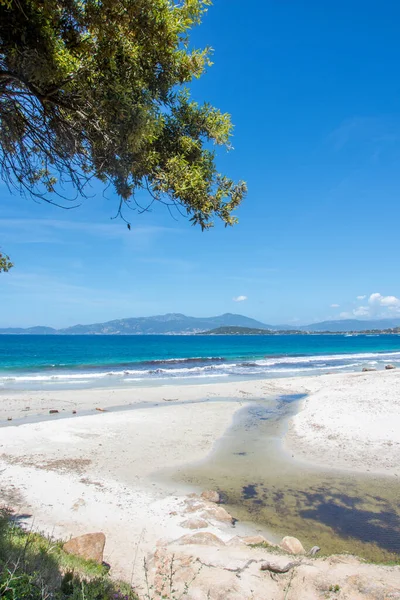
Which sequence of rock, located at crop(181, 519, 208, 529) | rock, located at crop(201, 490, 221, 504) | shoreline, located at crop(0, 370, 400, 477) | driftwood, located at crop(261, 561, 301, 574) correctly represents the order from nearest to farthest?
driftwood, located at crop(261, 561, 301, 574) → rock, located at crop(181, 519, 208, 529) → rock, located at crop(201, 490, 221, 504) → shoreline, located at crop(0, 370, 400, 477)

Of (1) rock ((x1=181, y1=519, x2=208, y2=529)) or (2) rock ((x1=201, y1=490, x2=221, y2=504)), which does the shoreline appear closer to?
(2) rock ((x1=201, y1=490, x2=221, y2=504))

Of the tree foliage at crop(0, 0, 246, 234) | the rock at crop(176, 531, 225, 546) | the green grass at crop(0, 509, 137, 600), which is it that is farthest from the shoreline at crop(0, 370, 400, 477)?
the tree foliage at crop(0, 0, 246, 234)

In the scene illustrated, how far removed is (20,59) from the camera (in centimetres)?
339

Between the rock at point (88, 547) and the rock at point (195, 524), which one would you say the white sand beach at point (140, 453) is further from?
the rock at point (88, 547)

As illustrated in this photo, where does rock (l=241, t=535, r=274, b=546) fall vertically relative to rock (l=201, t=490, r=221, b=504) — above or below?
above

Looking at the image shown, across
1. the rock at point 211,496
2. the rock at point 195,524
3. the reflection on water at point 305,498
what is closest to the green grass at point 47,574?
the rock at point 195,524

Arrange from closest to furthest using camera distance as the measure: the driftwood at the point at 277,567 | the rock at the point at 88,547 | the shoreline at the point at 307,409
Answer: the driftwood at the point at 277,567 < the rock at the point at 88,547 < the shoreline at the point at 307,409

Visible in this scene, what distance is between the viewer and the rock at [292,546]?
18.5 ft

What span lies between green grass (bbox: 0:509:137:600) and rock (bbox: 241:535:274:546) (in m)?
2.25

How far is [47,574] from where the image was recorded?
12.2 feet

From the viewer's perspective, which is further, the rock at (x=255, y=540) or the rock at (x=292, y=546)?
the rock at (x=255, y=540)

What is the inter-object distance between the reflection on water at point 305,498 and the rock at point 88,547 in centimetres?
285

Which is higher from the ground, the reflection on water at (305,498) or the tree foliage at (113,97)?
the tree foliage at (113,97)

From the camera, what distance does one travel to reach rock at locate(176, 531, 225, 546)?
5.78 m
